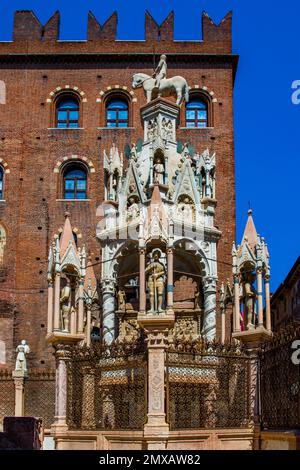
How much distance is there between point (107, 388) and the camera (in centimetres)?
1430

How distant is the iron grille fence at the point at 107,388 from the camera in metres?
13.5

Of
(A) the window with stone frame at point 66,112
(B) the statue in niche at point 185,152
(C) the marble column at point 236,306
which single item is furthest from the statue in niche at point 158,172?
(A) the window with stone frame at point 66,112

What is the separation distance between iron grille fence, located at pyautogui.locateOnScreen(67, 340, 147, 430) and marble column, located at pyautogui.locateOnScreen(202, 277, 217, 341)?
2829mm

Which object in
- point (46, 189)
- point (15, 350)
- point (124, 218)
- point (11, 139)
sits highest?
point (11, 139)

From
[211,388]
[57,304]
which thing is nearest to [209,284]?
[211,388]

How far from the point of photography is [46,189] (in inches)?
1234

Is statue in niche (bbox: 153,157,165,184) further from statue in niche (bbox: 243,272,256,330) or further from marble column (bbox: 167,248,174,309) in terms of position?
statue in niche (bbox: 243,272,256,330)

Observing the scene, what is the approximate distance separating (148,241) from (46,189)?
1752 cm

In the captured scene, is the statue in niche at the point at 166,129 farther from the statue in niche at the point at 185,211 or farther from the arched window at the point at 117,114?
the arched window at the point at 117,114

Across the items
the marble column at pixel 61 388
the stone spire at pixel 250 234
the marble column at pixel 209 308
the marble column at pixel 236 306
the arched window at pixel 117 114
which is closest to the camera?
the marble column at pixel 61 388

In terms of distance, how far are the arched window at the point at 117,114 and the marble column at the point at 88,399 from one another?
19.3 meters
